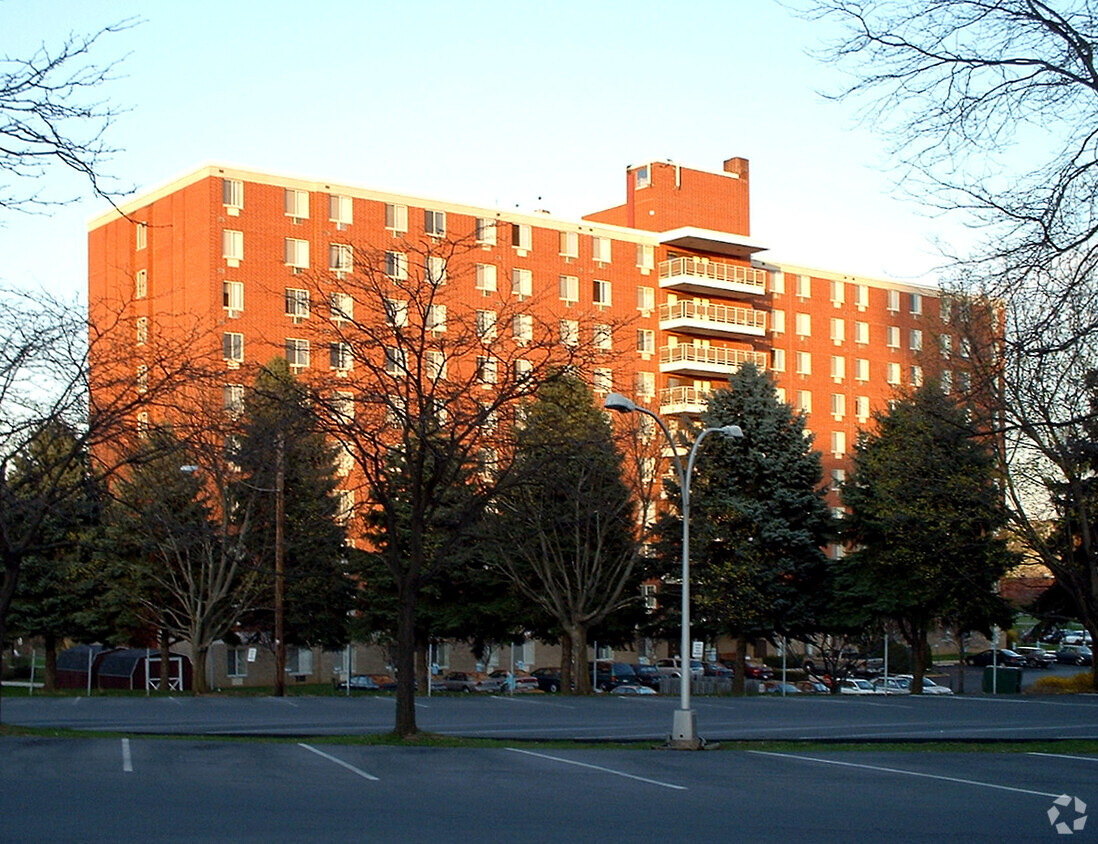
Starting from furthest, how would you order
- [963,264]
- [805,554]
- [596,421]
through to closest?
[805,554], [596,421], [963,264]

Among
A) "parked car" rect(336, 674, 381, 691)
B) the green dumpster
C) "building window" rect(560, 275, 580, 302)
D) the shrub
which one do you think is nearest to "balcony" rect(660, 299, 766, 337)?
"building window" rect(560, 275, 580, 302)

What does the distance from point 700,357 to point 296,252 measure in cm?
2489

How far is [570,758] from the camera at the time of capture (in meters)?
20.8

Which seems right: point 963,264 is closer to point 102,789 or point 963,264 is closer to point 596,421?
point 102,789

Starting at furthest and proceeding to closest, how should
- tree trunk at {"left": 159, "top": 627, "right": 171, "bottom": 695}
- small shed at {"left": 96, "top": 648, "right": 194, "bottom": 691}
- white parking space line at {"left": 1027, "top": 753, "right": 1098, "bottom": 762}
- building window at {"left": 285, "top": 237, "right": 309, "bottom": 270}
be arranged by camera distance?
building window at {"left": 285, "top": 237, "right": 309, "bottom": 270} < small shed at {"left": 96, "top": 648, "right": 194, "bottom": 691} < tree trunk at {"left": 159, "top": 627, "right": 171, "bottom": 695} < white parking space line at {"left": 1027, "top": 753, "right": 1098, "bottom": 762}

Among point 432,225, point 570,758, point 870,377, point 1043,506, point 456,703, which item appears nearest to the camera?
point 570,758

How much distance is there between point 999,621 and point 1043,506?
6.90 m

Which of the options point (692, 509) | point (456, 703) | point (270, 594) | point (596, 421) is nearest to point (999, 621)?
point (692, 509)

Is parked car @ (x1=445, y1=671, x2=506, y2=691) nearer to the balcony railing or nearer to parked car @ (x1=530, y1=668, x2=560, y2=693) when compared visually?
parked car @ (x1=530, y1=668, x2=560, y2=693)

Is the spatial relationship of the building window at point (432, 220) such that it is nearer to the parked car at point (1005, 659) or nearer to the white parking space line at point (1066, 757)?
the parked car at point (1005, 659)

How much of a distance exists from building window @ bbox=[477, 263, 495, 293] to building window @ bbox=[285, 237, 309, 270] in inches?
372

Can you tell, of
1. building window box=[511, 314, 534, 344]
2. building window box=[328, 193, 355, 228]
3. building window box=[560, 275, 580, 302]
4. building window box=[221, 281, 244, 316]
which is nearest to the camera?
building window box=[511, 314, 534, 344]

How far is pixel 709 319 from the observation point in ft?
264

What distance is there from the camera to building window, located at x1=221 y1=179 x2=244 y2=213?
66.7 metres
